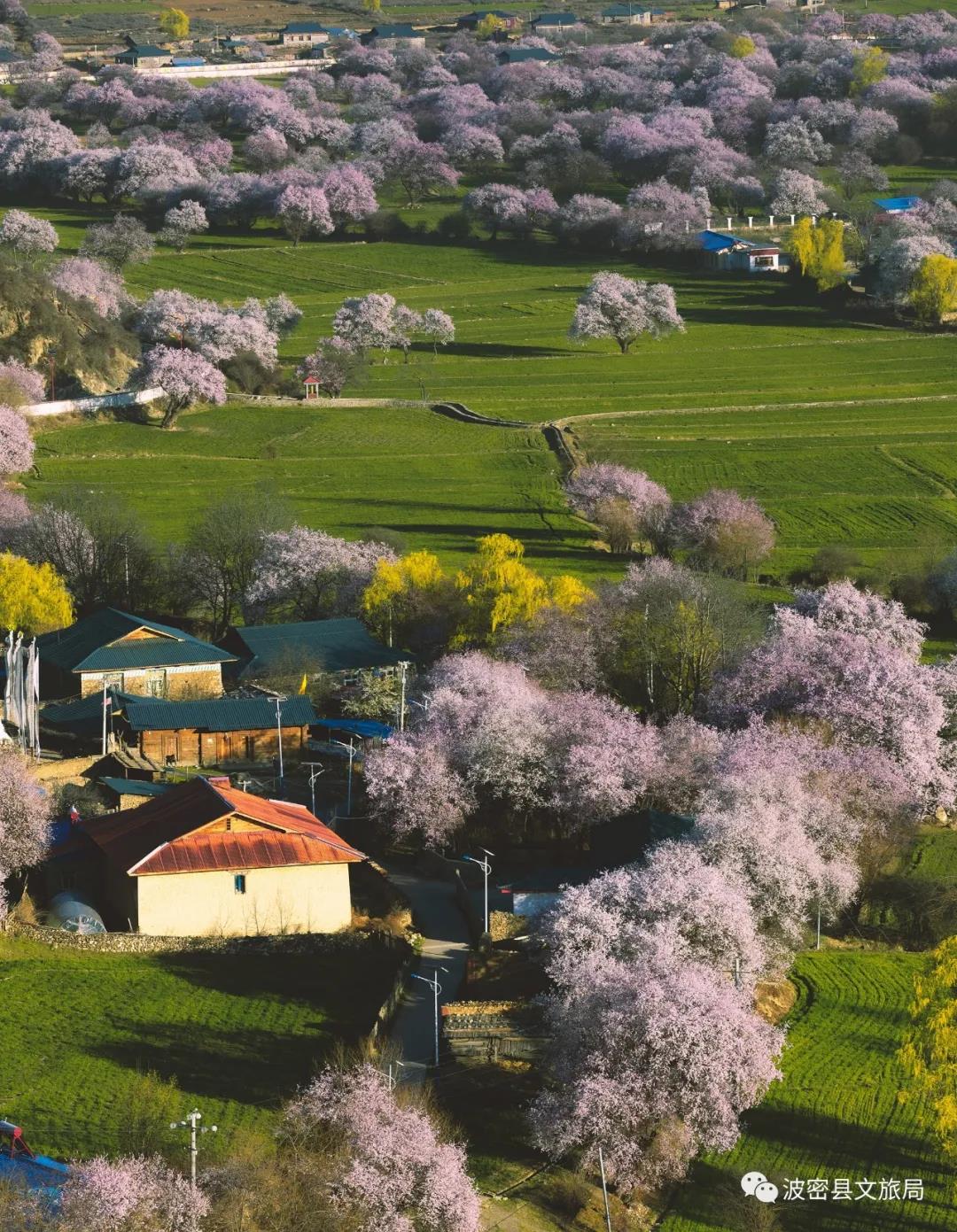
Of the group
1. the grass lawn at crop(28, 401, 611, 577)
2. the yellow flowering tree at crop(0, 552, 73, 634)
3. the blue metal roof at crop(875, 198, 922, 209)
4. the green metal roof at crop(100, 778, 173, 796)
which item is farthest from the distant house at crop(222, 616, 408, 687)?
the blue metal roof at crop(875, 198, 922, 209)

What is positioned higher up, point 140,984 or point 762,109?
point 762,109

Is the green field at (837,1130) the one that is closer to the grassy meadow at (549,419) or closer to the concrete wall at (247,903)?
the concrete wall at (247,903)

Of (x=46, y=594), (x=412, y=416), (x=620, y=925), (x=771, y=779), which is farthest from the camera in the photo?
(x=412, y=416)

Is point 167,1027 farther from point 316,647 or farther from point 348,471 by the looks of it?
point 348,471

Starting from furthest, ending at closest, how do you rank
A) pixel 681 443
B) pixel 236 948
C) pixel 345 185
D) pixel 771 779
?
1. pixel 345 185
2. pixel 681 443
3. pixel 771 779
4. pixel 236 948

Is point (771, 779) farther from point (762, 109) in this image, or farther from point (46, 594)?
point (762, 109)

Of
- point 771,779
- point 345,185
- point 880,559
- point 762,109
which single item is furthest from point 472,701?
point 762,109
